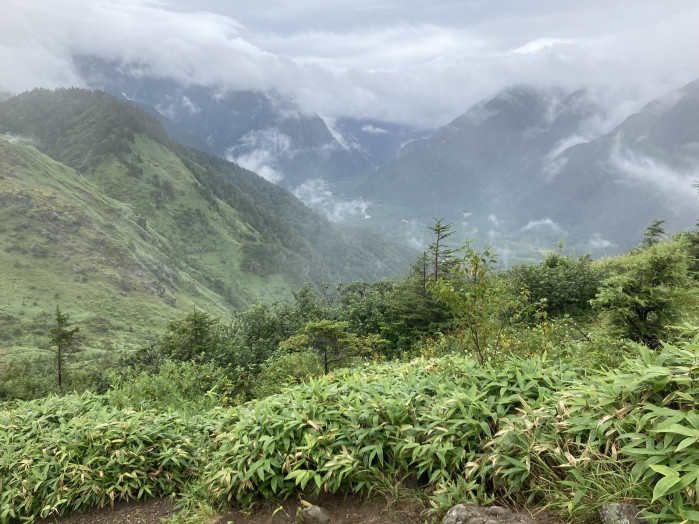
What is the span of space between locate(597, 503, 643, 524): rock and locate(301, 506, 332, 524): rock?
2412 millimetres

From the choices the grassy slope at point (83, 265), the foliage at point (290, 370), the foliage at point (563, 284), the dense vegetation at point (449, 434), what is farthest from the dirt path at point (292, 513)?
the grassy slope at point (83, 265)

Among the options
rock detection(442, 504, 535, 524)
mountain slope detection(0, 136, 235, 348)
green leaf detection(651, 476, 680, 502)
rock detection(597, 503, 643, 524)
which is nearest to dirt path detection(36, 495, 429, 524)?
rock detection(442, 504, 535, 524)

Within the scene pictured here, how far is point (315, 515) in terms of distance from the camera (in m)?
3.88

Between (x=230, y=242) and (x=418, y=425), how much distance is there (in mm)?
205208

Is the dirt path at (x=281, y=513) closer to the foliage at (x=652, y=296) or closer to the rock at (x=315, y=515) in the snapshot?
the rock at (x=315, y=515)

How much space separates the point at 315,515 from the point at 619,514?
103 inches

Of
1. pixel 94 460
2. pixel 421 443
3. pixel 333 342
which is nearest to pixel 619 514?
pixel 421 443

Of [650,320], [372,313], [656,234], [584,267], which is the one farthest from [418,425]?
[656,234]

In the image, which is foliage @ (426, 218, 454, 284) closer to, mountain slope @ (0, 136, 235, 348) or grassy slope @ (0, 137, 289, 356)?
grassy slope @ (0, 137, 289, 356)

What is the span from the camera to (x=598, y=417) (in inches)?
132

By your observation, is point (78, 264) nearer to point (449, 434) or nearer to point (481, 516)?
point (449, 434)

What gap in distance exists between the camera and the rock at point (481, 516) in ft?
10.0

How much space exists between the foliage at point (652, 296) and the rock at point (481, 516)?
6.07 meters

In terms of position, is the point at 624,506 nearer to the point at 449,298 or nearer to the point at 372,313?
the point at 449,298
